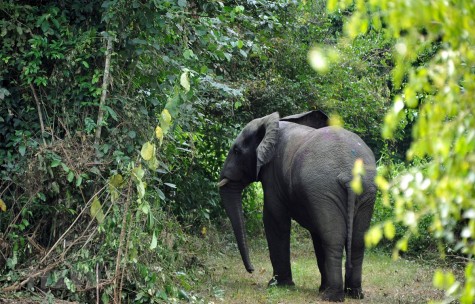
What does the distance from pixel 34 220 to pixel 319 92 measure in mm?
7853

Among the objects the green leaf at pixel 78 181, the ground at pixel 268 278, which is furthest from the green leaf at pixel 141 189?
the ground at pixel 268 278

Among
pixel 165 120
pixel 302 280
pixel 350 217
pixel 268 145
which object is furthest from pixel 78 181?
pixel 302 280

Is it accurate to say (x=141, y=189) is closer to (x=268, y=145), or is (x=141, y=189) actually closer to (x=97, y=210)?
(x=97, y=210)

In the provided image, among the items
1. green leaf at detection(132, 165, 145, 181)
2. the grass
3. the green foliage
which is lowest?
the grass

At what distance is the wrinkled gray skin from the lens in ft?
33.9

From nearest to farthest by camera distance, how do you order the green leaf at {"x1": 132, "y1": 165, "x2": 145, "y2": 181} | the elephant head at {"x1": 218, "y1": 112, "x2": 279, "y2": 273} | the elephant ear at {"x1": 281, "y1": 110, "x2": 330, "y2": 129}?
the green leaf at {"x1": 132, "y1": 165, "x2": 145, "y2": 181}
the elephant head at {"x1": 218, "y1": 112, "x2": 279, "y2": 273}
the elephant ear at {"x1": 281, "y1": 110, "x2": 330, "y2": 129}

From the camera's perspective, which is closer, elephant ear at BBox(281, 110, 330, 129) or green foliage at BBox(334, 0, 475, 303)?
green foliage at BBox(334, 0, 475, 303)

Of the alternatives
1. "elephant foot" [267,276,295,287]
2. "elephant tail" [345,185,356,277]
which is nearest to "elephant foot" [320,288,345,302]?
"elephant tail" [345,185,356,277]

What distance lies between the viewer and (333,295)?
1032cm

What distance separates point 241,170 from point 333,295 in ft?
8.35

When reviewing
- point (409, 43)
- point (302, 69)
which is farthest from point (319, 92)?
point (409, 43)

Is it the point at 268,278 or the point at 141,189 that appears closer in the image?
the point at 141,189

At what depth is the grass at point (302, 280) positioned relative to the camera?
34.2ft

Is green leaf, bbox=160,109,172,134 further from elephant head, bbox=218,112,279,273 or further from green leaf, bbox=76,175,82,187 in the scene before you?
elephant head, bbox=218,112,279,273
